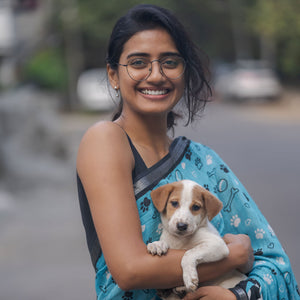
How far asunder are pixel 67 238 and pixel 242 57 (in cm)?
3105

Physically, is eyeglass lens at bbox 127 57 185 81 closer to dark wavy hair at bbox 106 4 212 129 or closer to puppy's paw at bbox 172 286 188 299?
dark wavy hair at bbox 106 4 212 129

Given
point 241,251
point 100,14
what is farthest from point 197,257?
point 100,14

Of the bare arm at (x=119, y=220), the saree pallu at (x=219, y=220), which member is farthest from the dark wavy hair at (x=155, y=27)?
the bare arm at (x=119, y=220)

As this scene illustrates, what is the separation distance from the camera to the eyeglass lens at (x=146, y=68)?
83.7 inches

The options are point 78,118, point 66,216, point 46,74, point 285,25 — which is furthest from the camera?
point 285,25

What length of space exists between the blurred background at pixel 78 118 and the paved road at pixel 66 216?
18 millimetres

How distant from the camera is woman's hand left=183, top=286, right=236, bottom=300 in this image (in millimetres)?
1942

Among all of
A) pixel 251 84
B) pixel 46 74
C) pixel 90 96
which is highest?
pixel 46 74

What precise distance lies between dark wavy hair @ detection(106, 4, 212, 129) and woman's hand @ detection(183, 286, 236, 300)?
89 centimetres

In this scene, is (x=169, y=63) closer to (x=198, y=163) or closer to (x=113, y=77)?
(x=113, y=77)

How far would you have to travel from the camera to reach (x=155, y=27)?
2154 millimetres

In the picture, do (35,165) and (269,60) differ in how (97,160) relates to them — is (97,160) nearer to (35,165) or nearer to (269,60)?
(35,165)

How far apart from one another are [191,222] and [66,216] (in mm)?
5858

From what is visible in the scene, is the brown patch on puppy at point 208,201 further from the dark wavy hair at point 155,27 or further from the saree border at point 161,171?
the dark wavy hair at point 155,27
